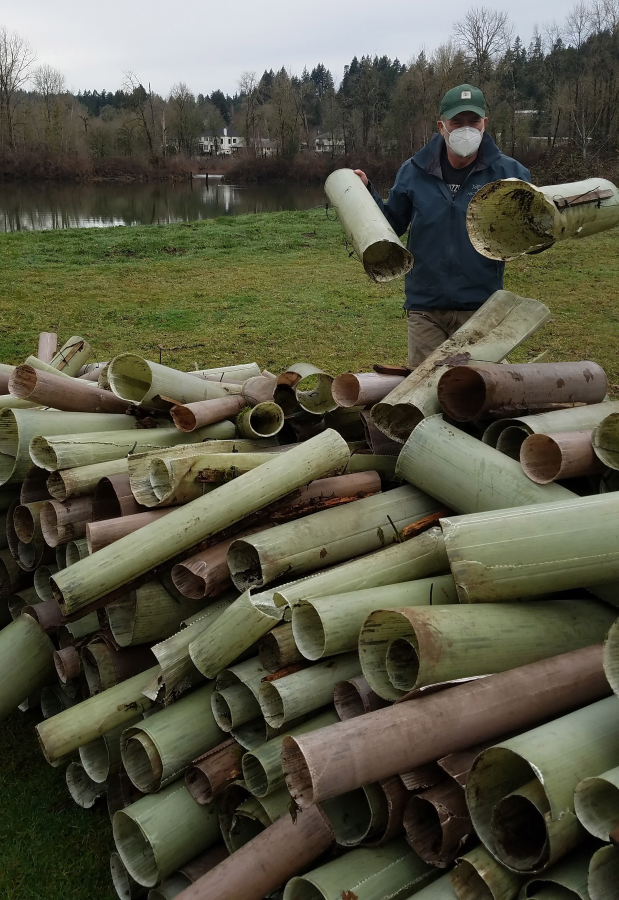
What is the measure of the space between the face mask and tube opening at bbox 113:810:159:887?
3583mm

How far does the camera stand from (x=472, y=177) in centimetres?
427

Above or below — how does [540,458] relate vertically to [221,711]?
above

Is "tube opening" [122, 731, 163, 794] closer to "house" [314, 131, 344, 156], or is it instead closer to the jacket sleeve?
the jacket sleeve

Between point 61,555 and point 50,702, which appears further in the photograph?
point 50,702

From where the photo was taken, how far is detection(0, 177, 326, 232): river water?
27.4 metres

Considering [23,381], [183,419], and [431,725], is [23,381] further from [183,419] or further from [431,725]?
[431,725]

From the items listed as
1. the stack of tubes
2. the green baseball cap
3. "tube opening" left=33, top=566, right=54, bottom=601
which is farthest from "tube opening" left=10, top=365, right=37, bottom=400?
the green baseball cap

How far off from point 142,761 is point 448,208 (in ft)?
10.9

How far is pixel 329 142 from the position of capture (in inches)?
2746

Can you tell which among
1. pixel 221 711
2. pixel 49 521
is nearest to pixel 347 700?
pixel 221 711

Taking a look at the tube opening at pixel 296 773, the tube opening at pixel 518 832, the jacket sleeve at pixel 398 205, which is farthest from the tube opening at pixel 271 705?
the jacket sleeve at pixel 398 205

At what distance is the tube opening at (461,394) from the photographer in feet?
9.32

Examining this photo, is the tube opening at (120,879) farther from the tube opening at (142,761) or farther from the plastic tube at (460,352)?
the plastic tube at (460,352)

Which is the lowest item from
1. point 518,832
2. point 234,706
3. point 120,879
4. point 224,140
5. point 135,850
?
point 120,879
